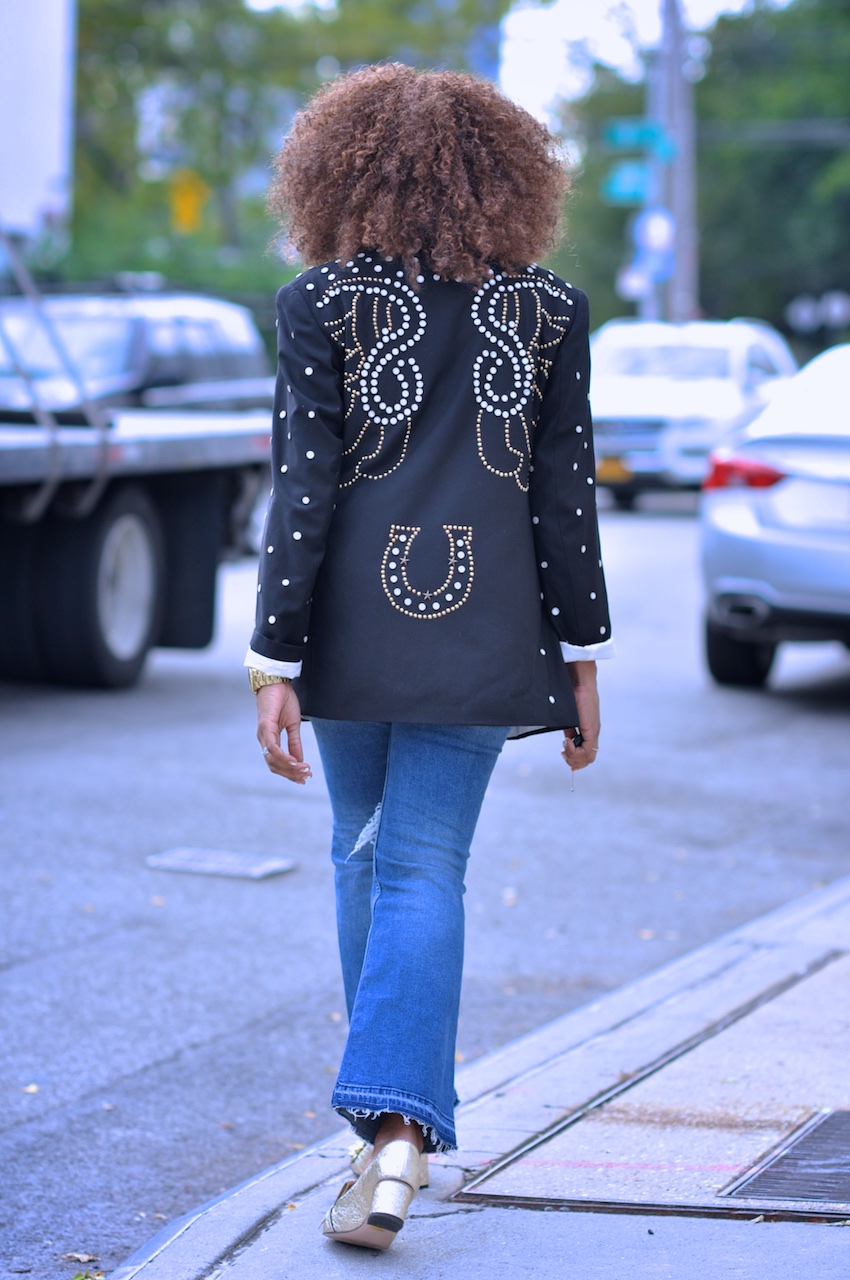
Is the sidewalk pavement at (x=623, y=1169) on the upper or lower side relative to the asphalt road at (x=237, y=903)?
upper

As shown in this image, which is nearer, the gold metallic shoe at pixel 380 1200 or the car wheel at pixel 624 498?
the gold metallic shoe at pixel 380 1200

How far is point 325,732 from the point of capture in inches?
125

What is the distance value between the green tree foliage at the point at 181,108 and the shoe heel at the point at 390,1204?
27.7 metres

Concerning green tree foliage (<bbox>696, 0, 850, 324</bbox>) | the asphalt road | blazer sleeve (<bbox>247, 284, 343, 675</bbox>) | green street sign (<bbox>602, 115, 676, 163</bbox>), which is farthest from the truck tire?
green tree foliage (<bbox>696, 0, 850, 324</bbox>)

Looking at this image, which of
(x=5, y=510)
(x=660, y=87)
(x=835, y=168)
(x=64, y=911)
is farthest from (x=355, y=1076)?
(x=835, y=168)

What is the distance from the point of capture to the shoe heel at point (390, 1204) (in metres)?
2.96

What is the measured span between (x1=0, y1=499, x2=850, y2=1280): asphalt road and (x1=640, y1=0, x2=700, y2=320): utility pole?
23018 millimetres

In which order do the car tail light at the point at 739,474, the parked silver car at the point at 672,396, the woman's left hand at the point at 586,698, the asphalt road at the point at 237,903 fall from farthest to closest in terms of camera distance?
1. the parked silver car at the point at 672,396
2. the car tail light at the point at 739,474
3. the asphalt road at the point at 237,903
4. the woman's left hand at the point at 586,698

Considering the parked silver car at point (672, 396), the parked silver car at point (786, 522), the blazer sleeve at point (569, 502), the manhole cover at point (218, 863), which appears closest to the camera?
the blazer sleeve at point (569, 502)

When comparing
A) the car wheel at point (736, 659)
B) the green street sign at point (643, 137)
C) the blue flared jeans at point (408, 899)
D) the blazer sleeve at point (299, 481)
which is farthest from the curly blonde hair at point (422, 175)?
the green street sign at point (643, 137)

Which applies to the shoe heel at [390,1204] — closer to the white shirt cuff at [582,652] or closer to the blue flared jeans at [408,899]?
the blue flared jeans at [408,899]

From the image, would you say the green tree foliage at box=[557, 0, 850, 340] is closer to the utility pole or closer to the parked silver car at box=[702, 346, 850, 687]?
the utility pole

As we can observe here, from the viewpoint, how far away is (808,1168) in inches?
135

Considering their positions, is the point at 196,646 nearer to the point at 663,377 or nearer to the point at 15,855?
the point at 15,855
